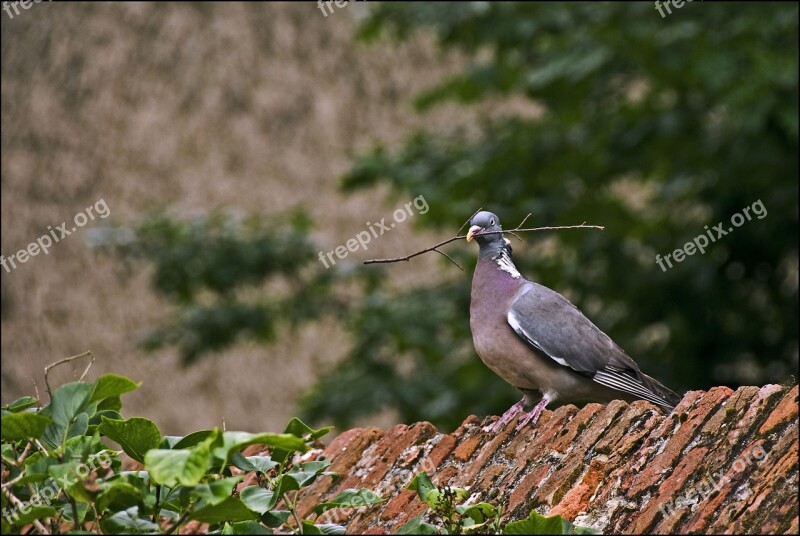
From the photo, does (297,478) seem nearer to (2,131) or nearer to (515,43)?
(515,43)

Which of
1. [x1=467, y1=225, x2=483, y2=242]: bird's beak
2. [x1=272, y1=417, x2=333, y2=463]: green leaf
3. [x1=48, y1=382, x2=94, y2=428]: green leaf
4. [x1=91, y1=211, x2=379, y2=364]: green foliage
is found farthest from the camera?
[x1=91, y1=211, x2=379, y2=364]: green foliage

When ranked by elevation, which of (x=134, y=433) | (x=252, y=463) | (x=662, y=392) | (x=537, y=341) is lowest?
(x=662, y=392)

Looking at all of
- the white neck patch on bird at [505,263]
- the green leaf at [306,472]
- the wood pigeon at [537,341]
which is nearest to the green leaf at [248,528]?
the green leaf at [306,472]

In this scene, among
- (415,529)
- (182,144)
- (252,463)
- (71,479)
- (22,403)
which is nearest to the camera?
(71,479)

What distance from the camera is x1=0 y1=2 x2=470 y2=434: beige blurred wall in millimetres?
13547

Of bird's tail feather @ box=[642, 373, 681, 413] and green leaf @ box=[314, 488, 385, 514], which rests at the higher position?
green leaf @ box=[314, 488, 385, 514]

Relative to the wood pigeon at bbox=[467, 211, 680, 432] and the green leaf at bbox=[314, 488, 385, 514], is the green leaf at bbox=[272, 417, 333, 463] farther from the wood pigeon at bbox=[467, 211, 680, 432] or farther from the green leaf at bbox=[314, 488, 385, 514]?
the wood pigeon at bbox=[467, 211, 680, 432]

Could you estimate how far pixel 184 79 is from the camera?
47.2 feet

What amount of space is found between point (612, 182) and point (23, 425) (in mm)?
6870

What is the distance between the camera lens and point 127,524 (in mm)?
2639

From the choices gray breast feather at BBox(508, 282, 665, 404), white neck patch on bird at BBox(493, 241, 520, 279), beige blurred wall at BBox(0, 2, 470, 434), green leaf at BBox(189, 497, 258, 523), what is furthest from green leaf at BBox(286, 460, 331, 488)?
beige blurred wall at BBox(0, 2, 470, 434)

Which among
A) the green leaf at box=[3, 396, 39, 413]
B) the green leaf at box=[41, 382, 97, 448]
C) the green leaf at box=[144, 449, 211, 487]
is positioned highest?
the green leaf at box=[3, 396, 39, 413]

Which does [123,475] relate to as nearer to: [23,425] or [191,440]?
[191,440]

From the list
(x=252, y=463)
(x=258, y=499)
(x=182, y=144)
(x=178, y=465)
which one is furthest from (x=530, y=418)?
(x=182, y=144)
